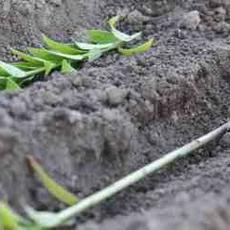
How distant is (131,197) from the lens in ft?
5.32

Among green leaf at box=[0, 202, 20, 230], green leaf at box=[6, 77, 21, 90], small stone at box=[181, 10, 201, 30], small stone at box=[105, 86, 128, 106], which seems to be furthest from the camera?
small stone at box=[181, 10, 201, 30]

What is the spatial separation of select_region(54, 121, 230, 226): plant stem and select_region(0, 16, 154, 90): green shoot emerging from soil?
14.5 inches

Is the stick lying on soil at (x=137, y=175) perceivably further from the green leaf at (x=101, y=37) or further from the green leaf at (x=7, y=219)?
the green leaf at (x=101, y=37)

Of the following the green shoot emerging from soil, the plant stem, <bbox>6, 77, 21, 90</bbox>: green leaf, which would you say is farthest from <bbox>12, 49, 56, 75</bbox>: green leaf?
the plant stem

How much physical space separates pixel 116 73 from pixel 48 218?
64 cm

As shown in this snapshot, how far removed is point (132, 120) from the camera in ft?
5.96

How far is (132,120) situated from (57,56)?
0.37m

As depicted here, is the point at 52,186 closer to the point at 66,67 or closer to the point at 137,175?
the point at 137,175

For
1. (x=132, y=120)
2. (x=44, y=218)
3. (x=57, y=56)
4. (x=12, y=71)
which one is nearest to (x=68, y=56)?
(x=57, y=56)

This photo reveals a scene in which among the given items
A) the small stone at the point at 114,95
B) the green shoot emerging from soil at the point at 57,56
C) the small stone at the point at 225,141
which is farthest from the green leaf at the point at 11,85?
the small stone at the point at 225,141

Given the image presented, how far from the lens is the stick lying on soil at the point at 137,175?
1.43 m

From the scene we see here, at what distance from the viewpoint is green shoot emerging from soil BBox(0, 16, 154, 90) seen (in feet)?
6.48

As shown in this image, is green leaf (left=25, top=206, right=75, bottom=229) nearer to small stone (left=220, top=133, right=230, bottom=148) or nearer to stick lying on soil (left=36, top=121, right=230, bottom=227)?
stick lying on soil (left=36, top=121, right=230, bottom=227)

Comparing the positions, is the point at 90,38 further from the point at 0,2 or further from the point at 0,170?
the point at 0,170
